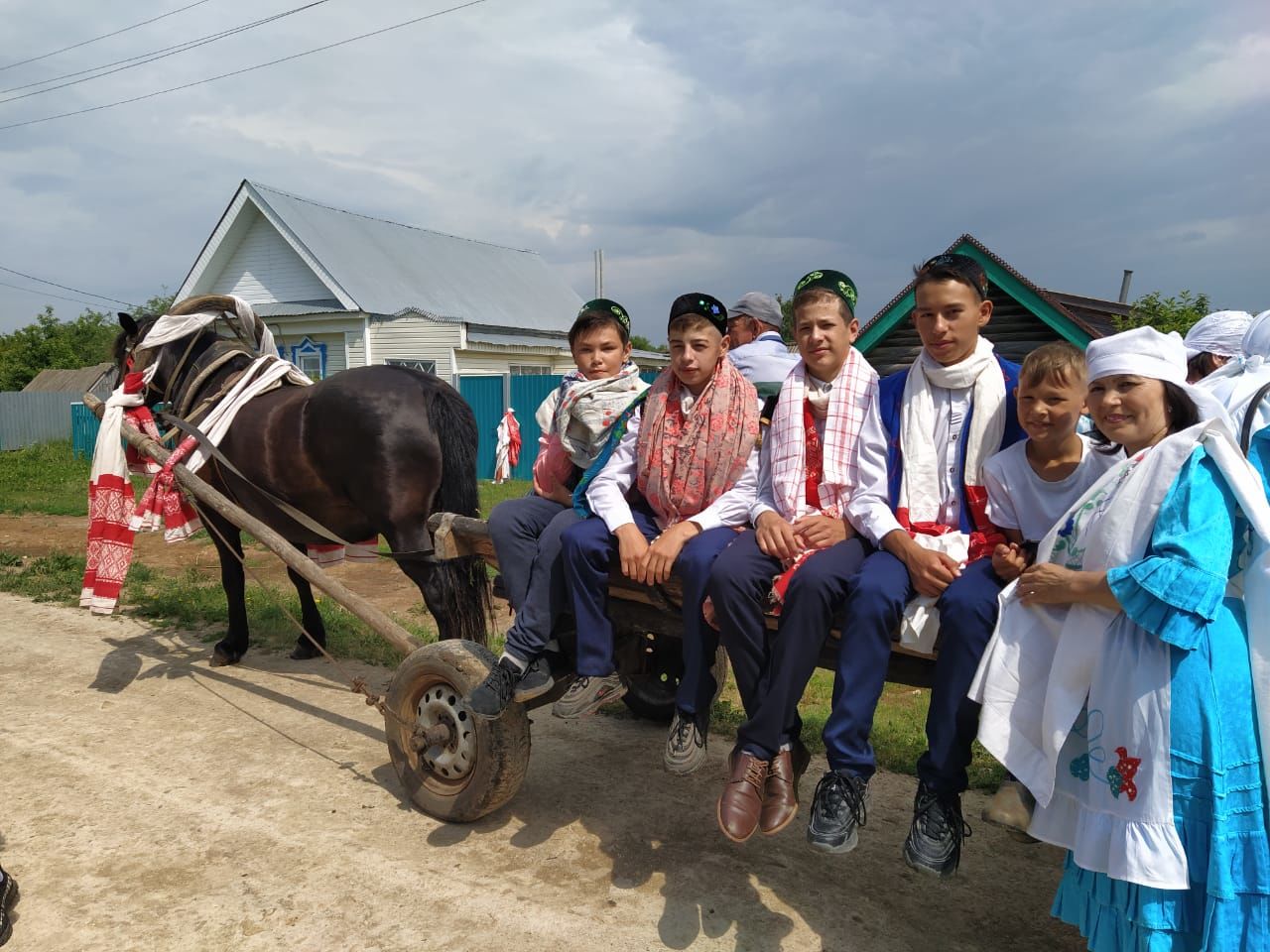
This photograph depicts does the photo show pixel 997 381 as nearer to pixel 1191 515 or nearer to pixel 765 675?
pixel 1191 515

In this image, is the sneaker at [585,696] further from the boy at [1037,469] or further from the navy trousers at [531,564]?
the boy at [1037,469]

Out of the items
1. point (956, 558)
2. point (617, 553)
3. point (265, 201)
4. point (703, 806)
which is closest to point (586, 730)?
point (703, 806)

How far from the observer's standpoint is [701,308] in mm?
3021

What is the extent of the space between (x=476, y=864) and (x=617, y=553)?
49.1 inches

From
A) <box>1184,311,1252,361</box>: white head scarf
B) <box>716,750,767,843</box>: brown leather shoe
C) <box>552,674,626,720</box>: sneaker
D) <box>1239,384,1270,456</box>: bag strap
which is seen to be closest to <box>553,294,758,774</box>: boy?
<box>552,674,626,720</box>: sneaker

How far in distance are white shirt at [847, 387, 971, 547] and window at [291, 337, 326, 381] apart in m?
16.9

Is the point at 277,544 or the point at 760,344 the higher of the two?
the point at 760,344

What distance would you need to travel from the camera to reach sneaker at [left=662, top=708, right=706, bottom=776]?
8.61ft

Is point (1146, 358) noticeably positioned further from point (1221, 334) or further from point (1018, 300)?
point (1018, 300)

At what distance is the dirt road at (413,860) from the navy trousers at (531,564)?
32.7 inches

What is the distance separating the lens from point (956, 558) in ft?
8.27

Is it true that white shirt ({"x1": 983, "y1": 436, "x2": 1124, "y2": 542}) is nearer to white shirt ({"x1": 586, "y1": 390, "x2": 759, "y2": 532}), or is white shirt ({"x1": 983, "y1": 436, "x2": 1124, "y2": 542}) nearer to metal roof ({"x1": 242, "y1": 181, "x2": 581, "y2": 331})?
white shirt ({"x1": 586, "y1": 390, "x2": 759, "y2": 532})

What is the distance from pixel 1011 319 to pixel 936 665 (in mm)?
8163

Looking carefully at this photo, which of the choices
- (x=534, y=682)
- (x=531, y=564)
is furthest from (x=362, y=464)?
(x=534, y=682)
